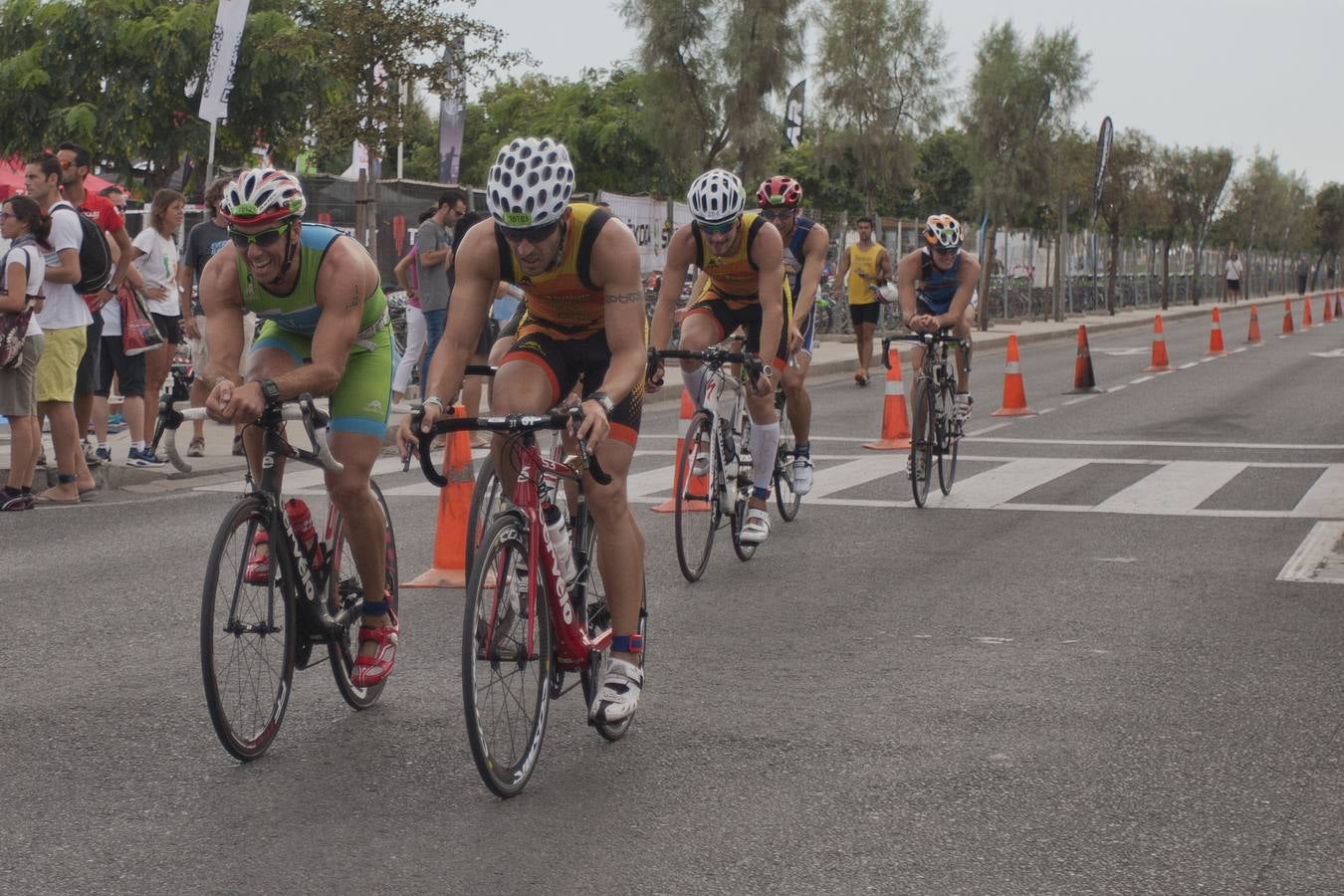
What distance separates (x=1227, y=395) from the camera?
21.2m

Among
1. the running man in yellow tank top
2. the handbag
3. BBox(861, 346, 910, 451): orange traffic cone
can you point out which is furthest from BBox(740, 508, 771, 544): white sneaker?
the running man in yellow tank top

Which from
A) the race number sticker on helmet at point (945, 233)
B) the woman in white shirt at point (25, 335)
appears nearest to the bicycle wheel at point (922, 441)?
the race number sticker on helmet at point (945, 233)

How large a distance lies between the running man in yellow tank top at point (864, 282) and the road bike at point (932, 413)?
31.5 ft

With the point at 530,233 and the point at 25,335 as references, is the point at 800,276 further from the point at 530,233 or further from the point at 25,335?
the point at 530,233

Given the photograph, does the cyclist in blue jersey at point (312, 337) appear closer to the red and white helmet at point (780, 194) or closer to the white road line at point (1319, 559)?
the red and white helmet at point (780, 194)

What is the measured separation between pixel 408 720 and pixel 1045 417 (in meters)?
13.2

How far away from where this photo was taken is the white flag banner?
1894cm

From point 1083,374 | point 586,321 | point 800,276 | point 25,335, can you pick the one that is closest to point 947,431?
point 800,276

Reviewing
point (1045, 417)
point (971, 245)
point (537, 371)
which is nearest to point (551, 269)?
point (537, 371)

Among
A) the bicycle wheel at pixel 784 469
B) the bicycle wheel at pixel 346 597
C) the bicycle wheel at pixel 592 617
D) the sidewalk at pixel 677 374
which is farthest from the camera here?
the sidewalk at pixel 677 374

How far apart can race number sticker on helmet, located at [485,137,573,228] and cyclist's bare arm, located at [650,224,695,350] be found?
10.1 feet

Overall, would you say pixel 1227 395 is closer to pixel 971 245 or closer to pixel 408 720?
pixel 408 720

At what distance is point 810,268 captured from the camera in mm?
10344

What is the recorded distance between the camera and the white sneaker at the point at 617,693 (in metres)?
5.53
